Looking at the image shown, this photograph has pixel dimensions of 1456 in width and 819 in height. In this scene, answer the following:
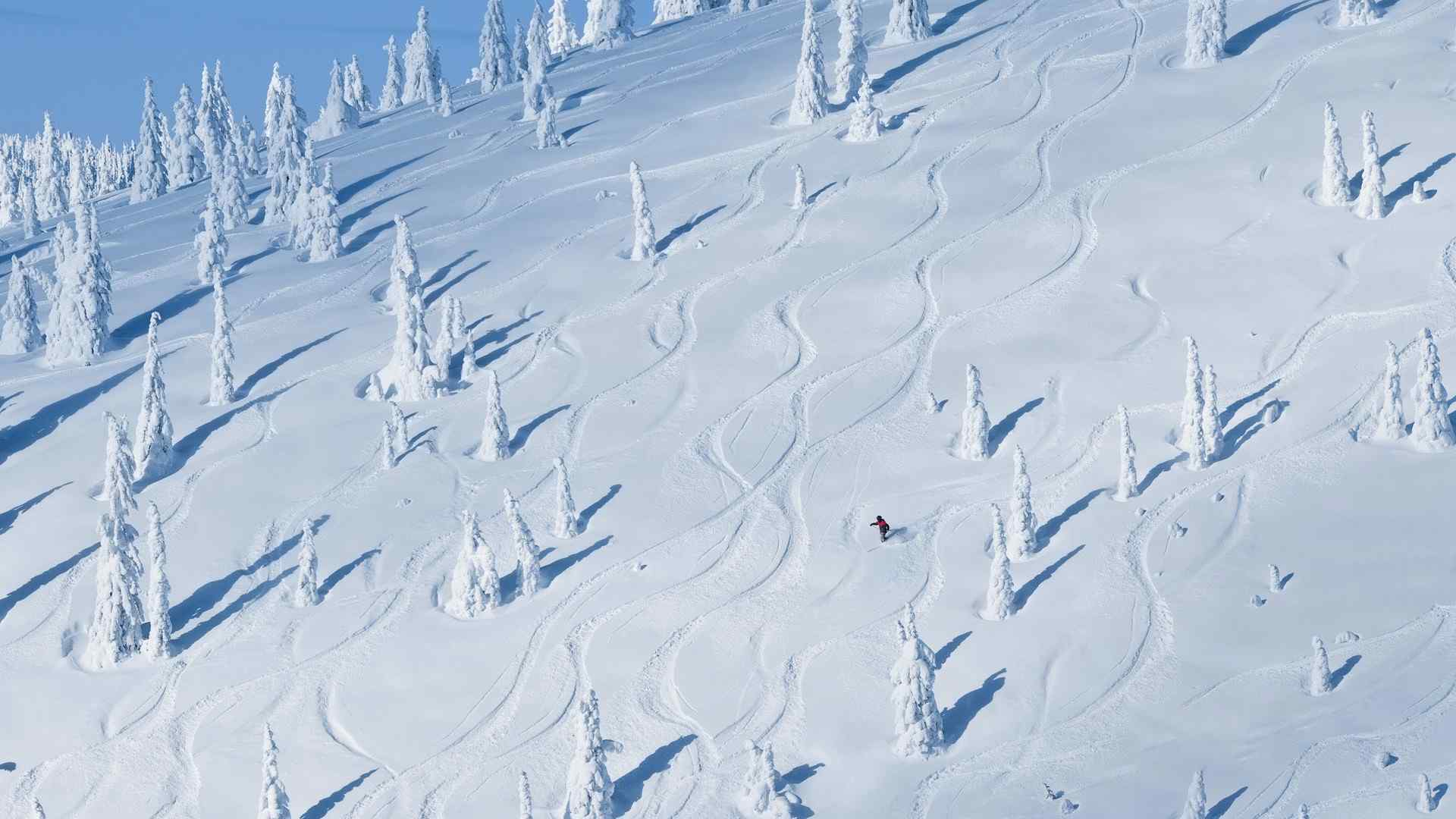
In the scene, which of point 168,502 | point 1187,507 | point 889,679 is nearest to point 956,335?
point 1187,507

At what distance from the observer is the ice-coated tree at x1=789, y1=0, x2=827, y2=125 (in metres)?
60.0

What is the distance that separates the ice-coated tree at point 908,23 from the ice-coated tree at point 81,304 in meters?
31.0

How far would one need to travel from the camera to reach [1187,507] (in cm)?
3500

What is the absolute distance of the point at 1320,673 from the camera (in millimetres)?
29672

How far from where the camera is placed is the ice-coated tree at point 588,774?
29.1m

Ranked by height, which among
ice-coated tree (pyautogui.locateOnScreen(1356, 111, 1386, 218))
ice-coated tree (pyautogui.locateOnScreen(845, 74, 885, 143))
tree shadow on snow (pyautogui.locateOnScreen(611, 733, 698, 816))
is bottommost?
tree shadow on snow (pyautogui.locateOnScreen(611, 733, 698, 816))

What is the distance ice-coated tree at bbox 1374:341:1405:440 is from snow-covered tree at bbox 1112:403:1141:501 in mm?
5022

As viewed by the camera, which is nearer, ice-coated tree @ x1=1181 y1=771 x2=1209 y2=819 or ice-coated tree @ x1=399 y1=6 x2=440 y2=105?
ice-coated tree @ x1=1181 y1=771 x2=1209 y2=819

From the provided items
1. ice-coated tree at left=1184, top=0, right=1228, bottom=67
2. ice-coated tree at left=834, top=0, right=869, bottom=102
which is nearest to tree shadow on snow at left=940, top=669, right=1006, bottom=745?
ice-coated tree at left=1184, top=0, right=1228, bottom=67

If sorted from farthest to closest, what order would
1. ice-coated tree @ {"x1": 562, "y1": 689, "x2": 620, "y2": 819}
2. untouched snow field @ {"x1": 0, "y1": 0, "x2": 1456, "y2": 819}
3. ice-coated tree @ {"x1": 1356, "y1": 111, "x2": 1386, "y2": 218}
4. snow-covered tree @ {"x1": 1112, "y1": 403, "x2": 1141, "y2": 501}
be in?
ice-coated tree @ {"x1": 1356, "y1": 111, "x2": 1386, "y2": 218} < snow-covered tree @ {"x1": 1112, "y1": 403, "x2": 1141, "y2": 501} < untouched snow field @ {"x1": 0, "y1": 0, "x2": 1456, "y2": 819} < ice-coated tree @ {"x1": 562, "y1": 689, "x2": 620, "y2": 819}

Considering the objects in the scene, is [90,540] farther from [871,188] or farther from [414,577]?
[871,188]

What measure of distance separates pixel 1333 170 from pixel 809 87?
19.3 m

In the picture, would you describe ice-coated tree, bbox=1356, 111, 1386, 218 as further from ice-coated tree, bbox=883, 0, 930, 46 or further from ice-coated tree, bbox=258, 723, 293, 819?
ice-coated tree, bbox=258, 723, 293, 819

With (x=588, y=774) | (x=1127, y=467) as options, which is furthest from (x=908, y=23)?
(x=588, y=774)
